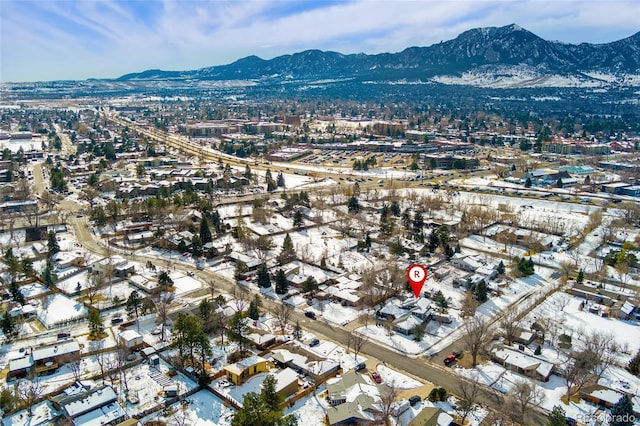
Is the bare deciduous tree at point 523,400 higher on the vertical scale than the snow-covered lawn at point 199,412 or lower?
lower

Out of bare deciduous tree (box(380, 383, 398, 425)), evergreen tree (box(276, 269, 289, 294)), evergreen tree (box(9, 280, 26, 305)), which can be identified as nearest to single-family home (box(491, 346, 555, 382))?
bare deciduous tree (box(380, 383, 398, 425))

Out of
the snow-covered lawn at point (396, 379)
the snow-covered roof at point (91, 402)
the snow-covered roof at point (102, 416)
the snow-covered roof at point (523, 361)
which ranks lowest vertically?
the snow-covered roof at point (523, 361)

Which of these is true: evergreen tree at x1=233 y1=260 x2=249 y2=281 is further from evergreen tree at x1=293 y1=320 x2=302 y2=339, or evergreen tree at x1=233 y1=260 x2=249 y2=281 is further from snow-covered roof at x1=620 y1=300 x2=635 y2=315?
snow-covered roof at x1=620 y1=300 x2=635 y2=315

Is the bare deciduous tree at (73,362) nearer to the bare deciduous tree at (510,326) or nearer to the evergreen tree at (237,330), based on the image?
the evergreen tree at (237,330)

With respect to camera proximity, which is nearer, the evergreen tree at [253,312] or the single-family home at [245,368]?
the single-family home at [245,368]

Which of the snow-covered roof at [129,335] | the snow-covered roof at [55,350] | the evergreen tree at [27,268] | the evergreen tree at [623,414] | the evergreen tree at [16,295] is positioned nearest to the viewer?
the evergreen tree at [623,414]

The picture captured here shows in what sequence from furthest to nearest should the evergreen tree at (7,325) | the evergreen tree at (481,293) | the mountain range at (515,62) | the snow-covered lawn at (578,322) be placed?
1. the mountain range at (515,62)
2. the evergreen tree at (481,293)
3. the snow-covered lawn at (578,322)
4. the evergreen tree at (7,325)

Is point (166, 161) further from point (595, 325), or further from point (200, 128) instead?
point (595, 325)

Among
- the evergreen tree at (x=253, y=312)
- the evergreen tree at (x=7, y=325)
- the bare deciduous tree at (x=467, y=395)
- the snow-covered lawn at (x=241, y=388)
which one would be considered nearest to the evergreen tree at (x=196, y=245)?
the evergreen tree at (x=253, y=312)
